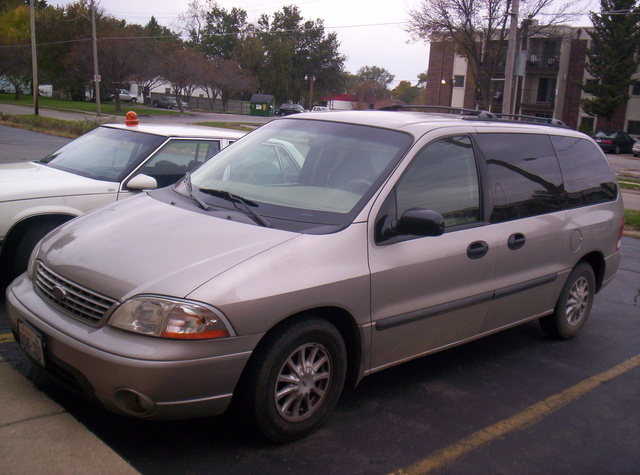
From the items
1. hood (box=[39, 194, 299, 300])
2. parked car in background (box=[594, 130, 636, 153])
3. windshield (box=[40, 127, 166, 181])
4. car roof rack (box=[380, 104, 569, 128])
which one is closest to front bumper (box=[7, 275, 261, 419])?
hood (box=[39, 194, 299, 300])

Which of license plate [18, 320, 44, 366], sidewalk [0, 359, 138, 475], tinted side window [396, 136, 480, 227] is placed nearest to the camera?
sidewalk [0, 359, 138, 475]

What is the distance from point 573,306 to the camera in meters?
5.70

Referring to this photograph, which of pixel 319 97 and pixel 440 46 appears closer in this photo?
pixel 440 46

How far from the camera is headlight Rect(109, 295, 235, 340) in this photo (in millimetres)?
3070

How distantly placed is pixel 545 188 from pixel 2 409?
4.05 m

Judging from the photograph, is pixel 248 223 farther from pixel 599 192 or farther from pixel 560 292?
pixel 599 192

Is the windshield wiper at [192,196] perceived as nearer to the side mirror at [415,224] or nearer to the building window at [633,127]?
the side mirror at [415,224]

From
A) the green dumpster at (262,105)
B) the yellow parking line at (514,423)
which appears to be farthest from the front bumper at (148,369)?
the green dumpster at (262,105)

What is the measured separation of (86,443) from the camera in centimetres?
315

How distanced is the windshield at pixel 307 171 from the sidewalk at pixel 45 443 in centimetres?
150

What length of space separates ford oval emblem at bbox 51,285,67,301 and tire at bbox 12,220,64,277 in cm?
222

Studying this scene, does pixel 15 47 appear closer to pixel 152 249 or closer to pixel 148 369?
pixel 152 249

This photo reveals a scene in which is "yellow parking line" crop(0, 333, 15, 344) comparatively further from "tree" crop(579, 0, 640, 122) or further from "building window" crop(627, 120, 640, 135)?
"building window" crop(627, 120, 640, 135)

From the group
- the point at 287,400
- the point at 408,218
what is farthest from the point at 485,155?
the point at 287,400
